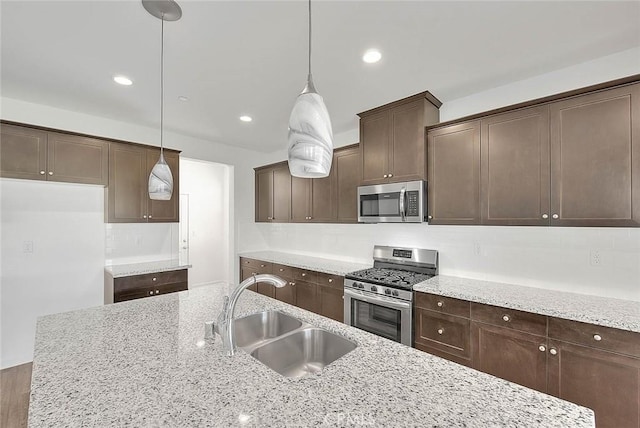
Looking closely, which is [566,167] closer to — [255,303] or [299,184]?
[255,303]

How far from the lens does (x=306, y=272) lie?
3.54 metres

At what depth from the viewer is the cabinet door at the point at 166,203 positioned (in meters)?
3.55

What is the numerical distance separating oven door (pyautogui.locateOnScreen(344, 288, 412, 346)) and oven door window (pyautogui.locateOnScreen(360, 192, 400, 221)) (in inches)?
32.3

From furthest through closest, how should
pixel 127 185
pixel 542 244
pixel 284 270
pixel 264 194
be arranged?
pixel 264 194 → pixel 284 270 → pixel 127 185 → pixel 542 244

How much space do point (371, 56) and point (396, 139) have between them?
3.19ft

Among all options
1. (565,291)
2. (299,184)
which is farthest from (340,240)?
(565,291)

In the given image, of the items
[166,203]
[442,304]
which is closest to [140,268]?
[166,203]

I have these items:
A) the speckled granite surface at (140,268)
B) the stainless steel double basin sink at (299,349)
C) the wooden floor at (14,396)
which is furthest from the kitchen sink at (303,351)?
the speckled granite surface at (140,268)

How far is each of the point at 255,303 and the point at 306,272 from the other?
1609 mm

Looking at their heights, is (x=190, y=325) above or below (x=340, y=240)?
below

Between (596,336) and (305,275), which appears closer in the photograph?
(596,336)

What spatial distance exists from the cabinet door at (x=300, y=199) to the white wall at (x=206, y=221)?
1.91m

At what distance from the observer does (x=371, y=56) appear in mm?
2068

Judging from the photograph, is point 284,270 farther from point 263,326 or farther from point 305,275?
point 263,326
